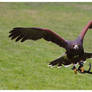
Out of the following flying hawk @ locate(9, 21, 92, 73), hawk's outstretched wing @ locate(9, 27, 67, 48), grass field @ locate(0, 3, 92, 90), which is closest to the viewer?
flying hawk @ locate(9, 21, 92, 73)

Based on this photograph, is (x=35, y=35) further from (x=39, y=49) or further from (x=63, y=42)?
(x=39, y=49)

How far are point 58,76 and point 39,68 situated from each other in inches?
57.1

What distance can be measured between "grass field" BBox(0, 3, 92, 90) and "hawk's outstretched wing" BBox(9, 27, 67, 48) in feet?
6.88

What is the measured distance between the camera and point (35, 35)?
13.7m

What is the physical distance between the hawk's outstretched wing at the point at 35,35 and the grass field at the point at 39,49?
2.10 metres

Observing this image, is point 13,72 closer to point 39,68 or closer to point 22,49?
point 39,68

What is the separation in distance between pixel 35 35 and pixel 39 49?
9.16m

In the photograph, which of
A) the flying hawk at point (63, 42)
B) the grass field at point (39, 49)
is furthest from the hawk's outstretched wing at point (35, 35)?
the grass field at point (39, 49)

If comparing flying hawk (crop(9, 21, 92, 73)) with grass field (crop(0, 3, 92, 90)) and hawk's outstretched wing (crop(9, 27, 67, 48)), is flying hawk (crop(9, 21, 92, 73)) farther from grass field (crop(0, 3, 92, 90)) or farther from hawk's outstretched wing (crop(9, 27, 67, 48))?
grass field (crop(0, 3, 92, 90))

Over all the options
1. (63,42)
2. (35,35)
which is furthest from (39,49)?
(63,42)

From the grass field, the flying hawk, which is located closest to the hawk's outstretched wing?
the flying hawk

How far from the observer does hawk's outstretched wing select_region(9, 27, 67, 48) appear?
44.4 ft

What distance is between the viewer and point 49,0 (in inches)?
1703

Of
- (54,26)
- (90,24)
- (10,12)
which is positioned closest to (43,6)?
(10,12)
